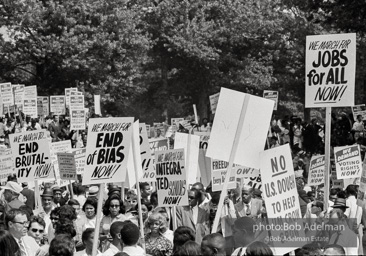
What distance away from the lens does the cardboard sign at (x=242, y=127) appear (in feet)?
37.3

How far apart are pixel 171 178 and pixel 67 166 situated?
498 cm

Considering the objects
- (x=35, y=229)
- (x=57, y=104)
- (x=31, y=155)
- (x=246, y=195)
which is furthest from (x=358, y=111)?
(x=35, y=229)

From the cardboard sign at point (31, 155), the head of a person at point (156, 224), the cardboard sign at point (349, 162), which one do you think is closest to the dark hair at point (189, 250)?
the head of a person at point (156, 224)

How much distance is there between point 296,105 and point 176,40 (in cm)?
1097

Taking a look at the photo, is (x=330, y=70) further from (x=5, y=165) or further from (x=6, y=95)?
(x=6, y=95)

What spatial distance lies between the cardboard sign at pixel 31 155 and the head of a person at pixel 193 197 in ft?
10.3

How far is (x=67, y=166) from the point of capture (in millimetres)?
18156

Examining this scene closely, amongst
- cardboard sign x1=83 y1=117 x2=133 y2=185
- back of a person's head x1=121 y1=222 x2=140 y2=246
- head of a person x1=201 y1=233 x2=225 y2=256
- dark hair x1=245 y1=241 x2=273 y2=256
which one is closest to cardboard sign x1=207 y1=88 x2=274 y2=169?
cardboard sign x1=83 y1=117 x2=133 y2=185

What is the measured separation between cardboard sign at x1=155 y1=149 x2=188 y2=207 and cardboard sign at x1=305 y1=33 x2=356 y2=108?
1969 millimetres

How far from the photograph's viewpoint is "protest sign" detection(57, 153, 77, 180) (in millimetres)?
18047

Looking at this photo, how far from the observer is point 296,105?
69.4 metres

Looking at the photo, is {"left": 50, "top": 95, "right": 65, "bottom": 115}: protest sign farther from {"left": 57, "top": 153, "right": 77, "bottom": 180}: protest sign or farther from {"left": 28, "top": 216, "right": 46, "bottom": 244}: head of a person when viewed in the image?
{"left": 28, "top": 216, "right": 46, "bottom": 244}: head of a person

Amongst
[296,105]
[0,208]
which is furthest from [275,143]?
[296,105]

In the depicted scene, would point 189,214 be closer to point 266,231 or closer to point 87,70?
point 266,231
